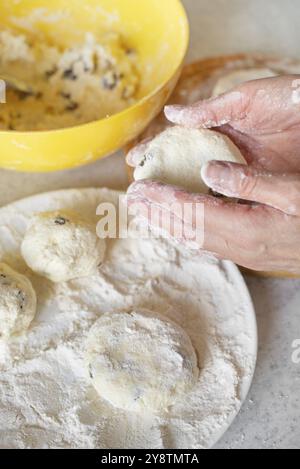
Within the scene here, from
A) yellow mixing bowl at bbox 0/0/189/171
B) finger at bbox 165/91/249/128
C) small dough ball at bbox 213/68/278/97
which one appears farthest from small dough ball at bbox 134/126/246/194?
small dough ball at bbox 213/68/278/97

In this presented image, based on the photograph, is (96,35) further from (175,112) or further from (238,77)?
(175,112)

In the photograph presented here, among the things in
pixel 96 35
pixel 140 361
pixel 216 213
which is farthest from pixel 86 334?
pixel 96 35

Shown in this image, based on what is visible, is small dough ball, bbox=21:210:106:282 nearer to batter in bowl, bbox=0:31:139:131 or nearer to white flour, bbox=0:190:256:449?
white flour, bbox=0:190:256:449

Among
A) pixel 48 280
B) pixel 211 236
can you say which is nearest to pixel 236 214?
pixel 211 236

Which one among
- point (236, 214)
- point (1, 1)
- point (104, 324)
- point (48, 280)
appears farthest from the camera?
point (1, 1)

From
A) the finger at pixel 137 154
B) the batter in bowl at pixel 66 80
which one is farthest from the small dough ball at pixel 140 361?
the batter in bowl at pixel 66 80
